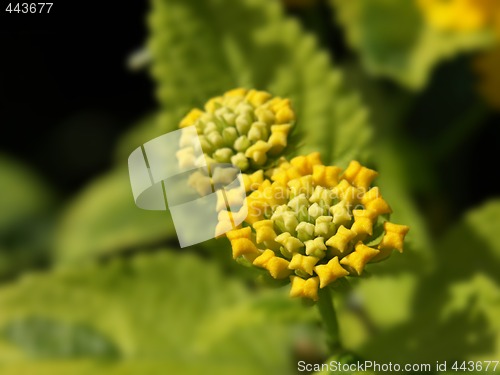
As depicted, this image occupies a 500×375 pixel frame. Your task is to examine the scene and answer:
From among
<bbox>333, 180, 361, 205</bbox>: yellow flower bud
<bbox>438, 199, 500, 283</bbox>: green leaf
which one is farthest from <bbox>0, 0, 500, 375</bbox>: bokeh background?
<bbox>333, 180, 361, 205</bbox>: yellow flower bud

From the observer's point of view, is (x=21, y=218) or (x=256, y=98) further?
(x=21, y=218)

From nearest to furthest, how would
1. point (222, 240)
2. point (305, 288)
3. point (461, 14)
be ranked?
point (305, 288), point (222, 240), point (461, 14)

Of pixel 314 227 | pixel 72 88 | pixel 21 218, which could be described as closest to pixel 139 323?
pixel 314 227

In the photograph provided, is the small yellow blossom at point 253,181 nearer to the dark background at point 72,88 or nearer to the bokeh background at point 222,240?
the bokeh background at point 222,240

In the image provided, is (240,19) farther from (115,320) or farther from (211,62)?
(115,320)

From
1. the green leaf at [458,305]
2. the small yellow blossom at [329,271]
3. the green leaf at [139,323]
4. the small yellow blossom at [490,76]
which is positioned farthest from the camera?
the small yellow blossom at [490,76]

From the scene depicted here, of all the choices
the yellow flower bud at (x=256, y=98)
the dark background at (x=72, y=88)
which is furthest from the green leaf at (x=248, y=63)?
the dark background at (x=72, y=88)

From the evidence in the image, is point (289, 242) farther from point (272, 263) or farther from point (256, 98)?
point (256, 98)
